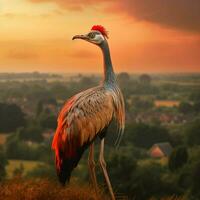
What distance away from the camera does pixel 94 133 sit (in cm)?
303

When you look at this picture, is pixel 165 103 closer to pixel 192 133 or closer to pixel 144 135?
pixel 192 133

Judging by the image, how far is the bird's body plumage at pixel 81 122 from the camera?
3006 mm

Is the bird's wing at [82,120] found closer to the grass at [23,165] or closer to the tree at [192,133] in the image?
the grass at [23,165]

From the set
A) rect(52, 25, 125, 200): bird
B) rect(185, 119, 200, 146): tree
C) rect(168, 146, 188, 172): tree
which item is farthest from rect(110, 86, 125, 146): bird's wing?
rect(185, 119, 200, 146): tree

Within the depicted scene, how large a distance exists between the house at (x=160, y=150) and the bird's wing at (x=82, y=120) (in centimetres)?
515

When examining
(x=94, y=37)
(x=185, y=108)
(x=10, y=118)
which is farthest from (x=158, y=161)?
(x=94, y=37)

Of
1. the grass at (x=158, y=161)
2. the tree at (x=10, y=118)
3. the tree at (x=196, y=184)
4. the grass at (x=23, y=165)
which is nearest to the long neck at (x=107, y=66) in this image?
the grass at (x=23, y=165)

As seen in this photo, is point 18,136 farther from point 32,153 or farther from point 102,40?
point 102,40

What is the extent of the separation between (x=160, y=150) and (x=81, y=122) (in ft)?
17.8

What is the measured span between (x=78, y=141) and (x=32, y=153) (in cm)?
462

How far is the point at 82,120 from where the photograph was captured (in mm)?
3004

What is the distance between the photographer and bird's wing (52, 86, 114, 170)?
3004 mm

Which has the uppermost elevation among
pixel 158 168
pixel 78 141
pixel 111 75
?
pixel 111 75

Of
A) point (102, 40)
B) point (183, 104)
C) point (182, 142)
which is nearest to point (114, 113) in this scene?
point (102, 40)
